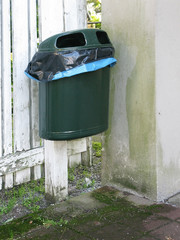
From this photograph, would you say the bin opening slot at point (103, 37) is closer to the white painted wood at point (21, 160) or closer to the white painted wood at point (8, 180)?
the white painted wood at point (21, 160)

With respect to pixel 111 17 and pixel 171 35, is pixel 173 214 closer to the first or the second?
pixel 171 35

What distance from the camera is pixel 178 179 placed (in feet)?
11.2

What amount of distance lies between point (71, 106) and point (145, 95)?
0.70 metres

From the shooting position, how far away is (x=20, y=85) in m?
3.52

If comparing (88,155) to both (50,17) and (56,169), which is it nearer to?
(56,169)

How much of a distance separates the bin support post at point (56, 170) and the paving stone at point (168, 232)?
1.06 m

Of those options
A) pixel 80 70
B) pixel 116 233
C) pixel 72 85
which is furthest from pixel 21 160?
pixel 116 233

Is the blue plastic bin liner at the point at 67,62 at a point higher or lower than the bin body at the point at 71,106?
higher

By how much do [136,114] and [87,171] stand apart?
1245 mm

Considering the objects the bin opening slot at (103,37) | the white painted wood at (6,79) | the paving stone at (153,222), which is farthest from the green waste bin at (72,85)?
the paving stone at (153,222)

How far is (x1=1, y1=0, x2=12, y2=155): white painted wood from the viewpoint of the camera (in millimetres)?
3346

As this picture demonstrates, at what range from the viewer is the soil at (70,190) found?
3135 millimetres

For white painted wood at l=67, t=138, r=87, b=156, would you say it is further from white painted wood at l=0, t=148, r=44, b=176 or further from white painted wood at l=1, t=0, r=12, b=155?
white painted wood at l=1, t=0, r=12, b=155

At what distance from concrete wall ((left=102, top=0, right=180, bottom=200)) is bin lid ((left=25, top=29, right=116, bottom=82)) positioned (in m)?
0.33
